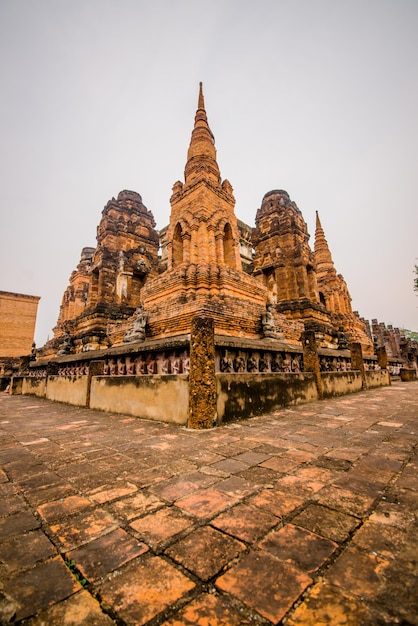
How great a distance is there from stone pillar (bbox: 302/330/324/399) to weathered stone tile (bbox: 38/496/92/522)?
603 cm

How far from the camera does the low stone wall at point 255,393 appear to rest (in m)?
4.30

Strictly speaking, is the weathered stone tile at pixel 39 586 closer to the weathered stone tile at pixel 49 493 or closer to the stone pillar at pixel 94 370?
the weathered stone tile at pixel 49 493

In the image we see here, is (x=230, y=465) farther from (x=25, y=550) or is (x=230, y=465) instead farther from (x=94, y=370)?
(x=94, y=370)

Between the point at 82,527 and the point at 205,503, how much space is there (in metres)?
0.69

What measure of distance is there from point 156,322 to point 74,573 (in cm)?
782

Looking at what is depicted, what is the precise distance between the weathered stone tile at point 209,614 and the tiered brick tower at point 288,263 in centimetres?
1279

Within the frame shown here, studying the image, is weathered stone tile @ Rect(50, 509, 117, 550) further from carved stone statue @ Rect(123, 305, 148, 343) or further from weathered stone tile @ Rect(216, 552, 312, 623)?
carved stone statue @ Rect(123, 305, 148, 343)

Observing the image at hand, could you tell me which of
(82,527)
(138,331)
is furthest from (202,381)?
(138,331)

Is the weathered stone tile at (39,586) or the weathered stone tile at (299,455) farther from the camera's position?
the weathered stone tile at (299,455)

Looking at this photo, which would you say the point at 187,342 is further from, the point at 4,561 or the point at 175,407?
the point at 4,561

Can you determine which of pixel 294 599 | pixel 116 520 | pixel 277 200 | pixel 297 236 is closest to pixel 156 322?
pixel 116 520

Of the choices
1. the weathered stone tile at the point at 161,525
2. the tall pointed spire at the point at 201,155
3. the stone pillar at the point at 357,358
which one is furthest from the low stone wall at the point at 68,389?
Answer: the stone pillar at the point at 357,358

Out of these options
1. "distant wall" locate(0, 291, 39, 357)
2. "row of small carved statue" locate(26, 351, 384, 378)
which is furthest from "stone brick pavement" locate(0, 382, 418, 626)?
"distant wall" locate(0, 291, 39, 357)

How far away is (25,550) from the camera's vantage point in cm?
134
